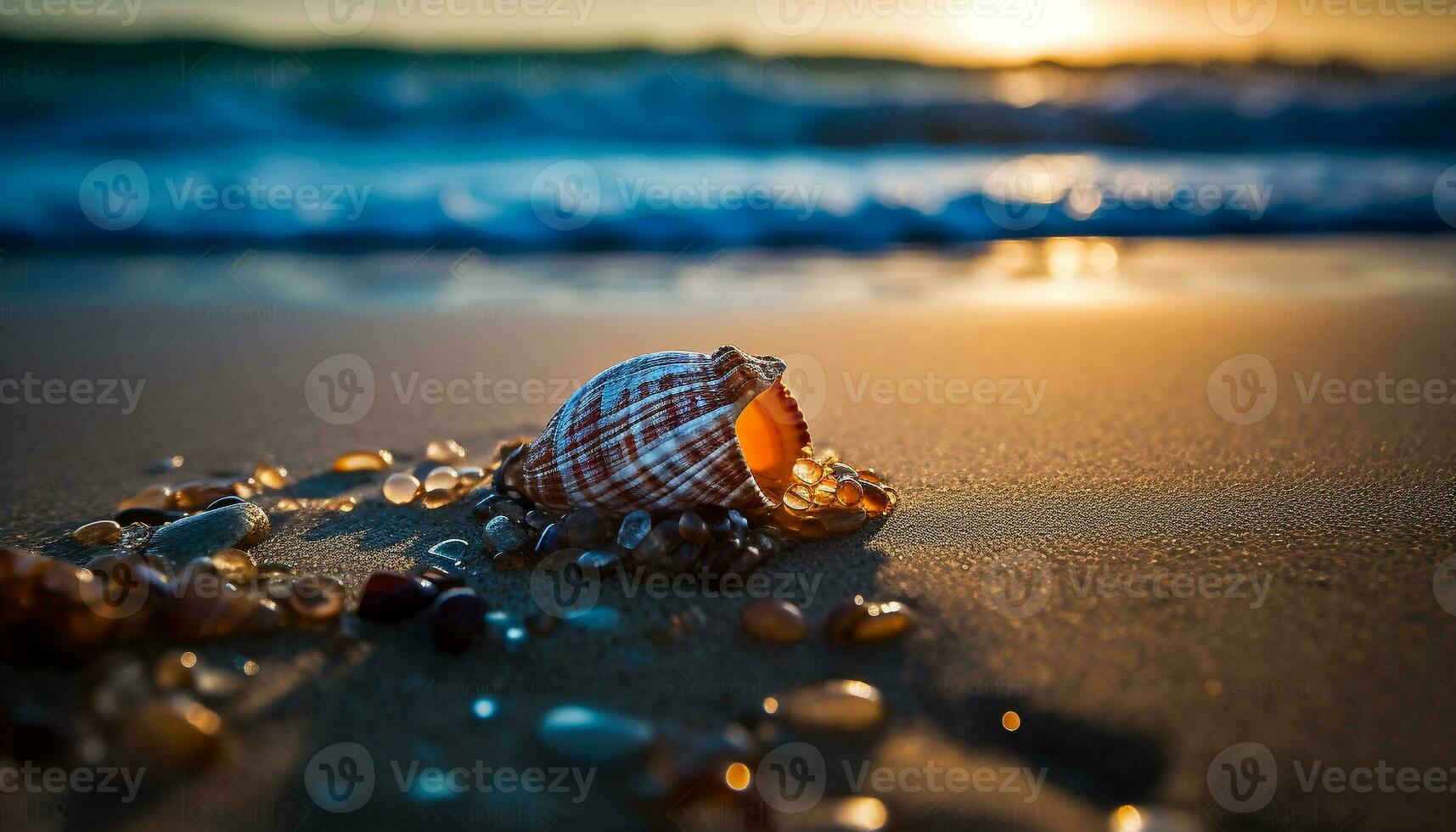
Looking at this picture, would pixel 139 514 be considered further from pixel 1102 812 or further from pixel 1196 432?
pixel 1196 432

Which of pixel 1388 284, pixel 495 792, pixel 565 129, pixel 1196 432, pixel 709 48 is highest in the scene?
pixel 709 48

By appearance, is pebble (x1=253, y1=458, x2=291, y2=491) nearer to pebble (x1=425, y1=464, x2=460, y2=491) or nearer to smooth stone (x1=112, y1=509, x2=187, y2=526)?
smooth stone (x1=112, y1=509, x2=187, y2=526)

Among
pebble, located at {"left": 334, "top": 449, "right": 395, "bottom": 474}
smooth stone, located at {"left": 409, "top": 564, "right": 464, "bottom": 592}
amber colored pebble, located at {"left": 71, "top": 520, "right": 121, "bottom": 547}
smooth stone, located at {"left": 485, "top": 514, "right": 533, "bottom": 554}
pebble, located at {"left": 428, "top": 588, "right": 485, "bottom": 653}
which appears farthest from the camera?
pebble, located at {"left": 334, "top": 449, "right": 395, "bottom": 474}

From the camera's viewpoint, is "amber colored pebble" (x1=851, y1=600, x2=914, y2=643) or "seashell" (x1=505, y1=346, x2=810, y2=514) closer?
"amber colored pebble" (x1=851, y1=600, x2=914, y2=643)

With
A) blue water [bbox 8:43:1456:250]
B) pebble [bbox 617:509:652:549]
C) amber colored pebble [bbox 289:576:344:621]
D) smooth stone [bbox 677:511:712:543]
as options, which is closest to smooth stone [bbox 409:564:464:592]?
amber colored pebble [bbox 289:576:344:621]

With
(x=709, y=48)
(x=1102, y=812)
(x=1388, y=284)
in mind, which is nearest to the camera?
(x=1102, y=812)

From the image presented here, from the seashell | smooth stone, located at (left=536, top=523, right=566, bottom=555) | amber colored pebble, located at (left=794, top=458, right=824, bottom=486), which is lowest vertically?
smooth stone, located at (left=536, top=523, right=566, bottom=555)

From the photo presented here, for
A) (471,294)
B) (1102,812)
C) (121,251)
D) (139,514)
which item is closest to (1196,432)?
(1102,812)
